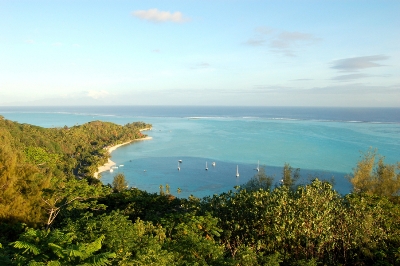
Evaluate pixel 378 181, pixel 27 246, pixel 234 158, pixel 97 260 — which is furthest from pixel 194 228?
pixel 234 158

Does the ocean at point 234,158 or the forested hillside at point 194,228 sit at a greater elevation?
the forested hillside at point 194,228

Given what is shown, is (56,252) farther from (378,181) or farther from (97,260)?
(378,181)

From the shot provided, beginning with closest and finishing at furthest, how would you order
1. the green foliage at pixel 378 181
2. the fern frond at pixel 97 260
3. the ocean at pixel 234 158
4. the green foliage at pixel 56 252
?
1. the fern frond at pixel 97 260
2. the green foliage at pixel 56 252
3. the green foliage at pixel 378 181
4. the ocean at pixel 234 158

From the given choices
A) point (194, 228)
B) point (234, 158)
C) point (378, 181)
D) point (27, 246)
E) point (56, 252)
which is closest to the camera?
point (56, 252)

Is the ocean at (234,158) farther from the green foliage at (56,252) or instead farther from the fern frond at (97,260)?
the fern frond at (97,260)

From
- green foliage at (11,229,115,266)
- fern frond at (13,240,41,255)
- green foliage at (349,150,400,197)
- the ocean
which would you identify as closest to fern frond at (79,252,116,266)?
green foliage at (11,229,115,266)

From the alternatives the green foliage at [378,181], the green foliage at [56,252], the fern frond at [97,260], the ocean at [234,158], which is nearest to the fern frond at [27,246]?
the green foliage at [56,252]

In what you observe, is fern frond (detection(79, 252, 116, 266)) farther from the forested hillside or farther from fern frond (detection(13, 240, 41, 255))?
fern frond (detection(13, 240, 41, 255))

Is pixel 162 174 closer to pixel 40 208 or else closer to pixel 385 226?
pixel 40 208

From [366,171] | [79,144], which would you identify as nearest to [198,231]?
[366,171]
